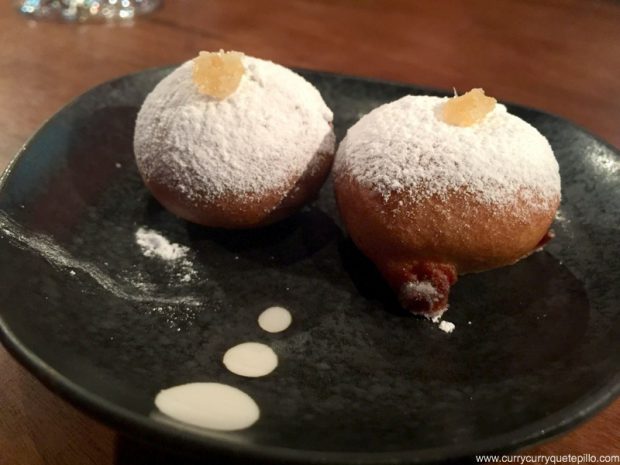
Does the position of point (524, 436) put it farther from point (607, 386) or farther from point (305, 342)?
point (305, 342)

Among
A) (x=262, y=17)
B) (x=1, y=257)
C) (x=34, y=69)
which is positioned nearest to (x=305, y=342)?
(x=1, y=257)

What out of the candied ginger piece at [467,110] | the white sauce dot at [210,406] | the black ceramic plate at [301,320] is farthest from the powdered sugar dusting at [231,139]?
the white sauce dot at [210,406]

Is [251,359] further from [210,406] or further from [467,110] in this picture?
[467,110]

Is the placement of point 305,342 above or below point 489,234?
below

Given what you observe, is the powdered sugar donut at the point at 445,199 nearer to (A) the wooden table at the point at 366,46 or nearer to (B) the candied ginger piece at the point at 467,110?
(B) the candied ginger piece at the point at 467,110

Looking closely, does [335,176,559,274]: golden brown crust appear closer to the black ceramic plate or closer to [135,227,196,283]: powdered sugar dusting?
the black ceramic plate

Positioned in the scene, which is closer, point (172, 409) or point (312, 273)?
point (172, 409)

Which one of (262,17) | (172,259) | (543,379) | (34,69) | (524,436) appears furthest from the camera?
(262,17)
